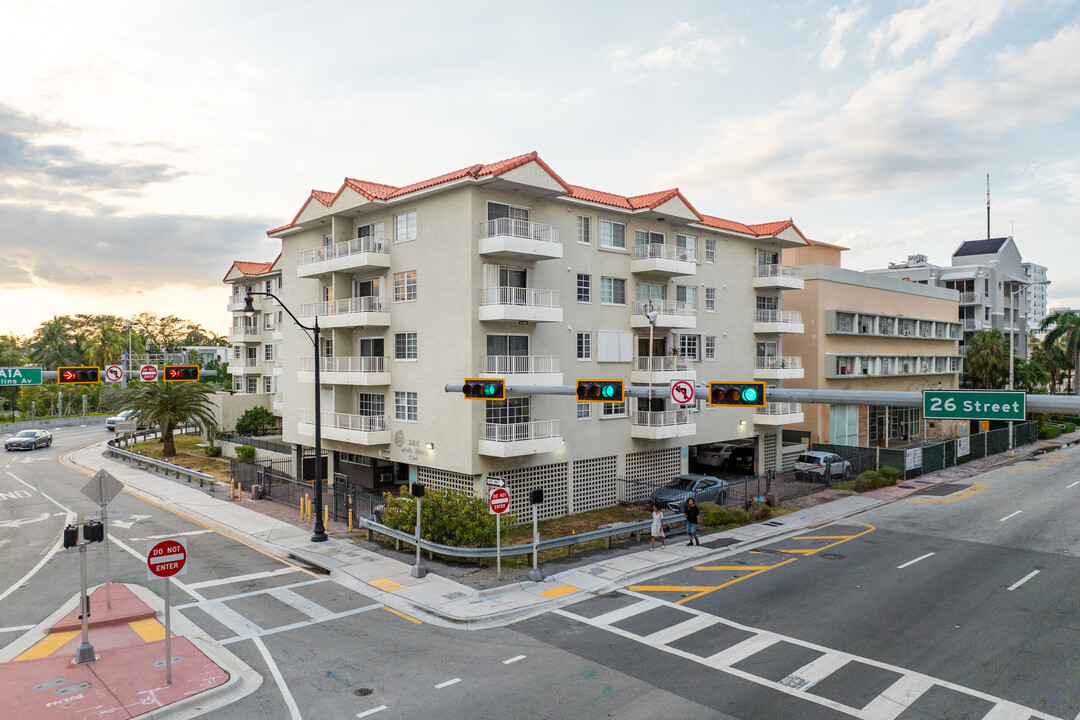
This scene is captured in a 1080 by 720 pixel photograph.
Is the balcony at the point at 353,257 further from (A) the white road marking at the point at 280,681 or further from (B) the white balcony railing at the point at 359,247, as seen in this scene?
(A) the white road marking at the point at 280,681

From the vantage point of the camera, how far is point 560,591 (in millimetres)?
18688

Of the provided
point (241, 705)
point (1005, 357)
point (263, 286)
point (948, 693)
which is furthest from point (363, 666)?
point (1005, 357)

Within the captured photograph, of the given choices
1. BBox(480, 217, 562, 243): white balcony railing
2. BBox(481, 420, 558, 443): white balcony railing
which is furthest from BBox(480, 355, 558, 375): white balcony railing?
BBox(480, 217, 562, 243): white balcony railing

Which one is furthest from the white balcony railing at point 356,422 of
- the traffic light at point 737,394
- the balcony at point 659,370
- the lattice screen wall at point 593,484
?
Result: the traffic light at point 737,394

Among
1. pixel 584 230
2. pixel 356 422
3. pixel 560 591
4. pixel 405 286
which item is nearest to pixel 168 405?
pixel 356 422

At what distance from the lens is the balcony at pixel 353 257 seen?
101 feet

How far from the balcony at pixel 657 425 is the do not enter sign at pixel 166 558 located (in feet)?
76.8

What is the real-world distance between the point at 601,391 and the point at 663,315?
1529cm

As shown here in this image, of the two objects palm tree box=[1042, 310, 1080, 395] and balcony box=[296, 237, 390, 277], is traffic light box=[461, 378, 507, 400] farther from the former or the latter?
palm tree box=[1042, 310, 1080, 395]

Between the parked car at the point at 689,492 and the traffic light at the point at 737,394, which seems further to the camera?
the parked car at the point at 689,492

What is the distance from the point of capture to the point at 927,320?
60219mm

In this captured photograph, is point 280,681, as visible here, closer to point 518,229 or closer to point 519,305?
point 519,305

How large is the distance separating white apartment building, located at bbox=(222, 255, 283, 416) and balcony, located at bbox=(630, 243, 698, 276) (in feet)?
104

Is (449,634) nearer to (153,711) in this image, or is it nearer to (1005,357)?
(153,711)
